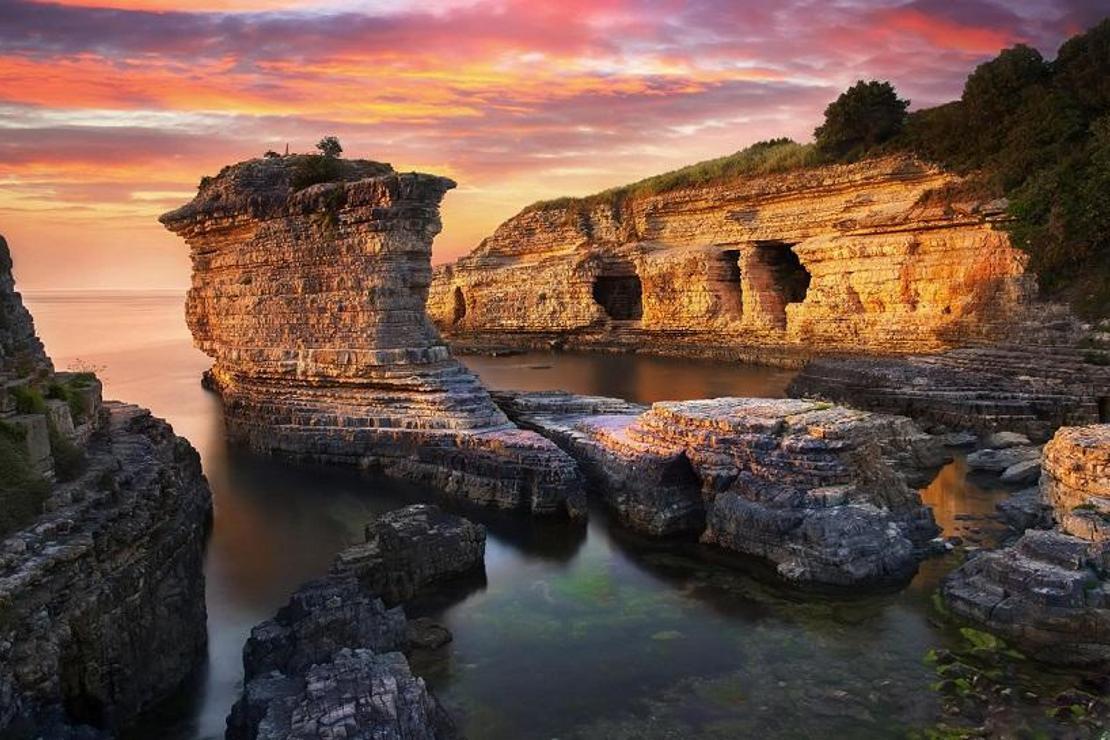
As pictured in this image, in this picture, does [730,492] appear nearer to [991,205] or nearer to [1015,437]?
[1015,437]

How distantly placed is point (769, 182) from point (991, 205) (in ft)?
36.0

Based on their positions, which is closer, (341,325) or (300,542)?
(300,542)

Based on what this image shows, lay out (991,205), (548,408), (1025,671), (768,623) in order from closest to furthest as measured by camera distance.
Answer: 1. (1025,671)
2. (768,623)
3. (548,408)
4. (991,205)

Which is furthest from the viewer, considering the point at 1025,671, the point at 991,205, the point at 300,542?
the point at 991,205

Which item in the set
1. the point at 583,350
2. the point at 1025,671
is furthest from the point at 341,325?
the point at 583,350

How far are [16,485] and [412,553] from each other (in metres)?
5.68

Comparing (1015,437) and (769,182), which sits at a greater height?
(769,182)

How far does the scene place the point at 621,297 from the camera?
49.7 metres

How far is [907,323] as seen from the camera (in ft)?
99.4

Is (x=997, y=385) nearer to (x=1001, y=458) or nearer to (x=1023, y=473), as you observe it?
(x=1001, y=458)

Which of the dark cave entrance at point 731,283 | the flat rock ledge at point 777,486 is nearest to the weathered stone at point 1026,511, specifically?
the flat rock ledge at point 777,486

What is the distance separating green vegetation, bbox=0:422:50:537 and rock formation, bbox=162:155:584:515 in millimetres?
9131

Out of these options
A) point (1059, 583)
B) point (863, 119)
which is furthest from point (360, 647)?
point (863, 119)

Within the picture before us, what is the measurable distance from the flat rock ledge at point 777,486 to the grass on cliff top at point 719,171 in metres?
22.4
